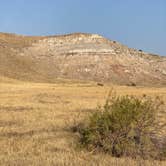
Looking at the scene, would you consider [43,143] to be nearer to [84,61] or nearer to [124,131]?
[124,131]

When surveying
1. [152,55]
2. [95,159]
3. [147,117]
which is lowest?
[95,159]

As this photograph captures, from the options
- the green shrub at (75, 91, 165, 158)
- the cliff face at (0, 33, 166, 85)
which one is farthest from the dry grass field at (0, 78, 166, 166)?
the cliff face at (0, 33, 166, 85)

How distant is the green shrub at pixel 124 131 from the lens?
488 inches

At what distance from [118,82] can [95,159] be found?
6947cm

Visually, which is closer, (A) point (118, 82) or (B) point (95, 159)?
(B) point (95, 159)

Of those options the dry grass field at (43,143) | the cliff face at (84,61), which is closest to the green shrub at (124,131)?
the dry grass field at (43,143)

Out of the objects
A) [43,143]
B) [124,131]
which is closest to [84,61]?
[43,143]

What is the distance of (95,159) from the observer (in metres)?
11.2

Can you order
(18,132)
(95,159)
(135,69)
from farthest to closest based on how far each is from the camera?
(135,69) < (18,132) < (95,159)

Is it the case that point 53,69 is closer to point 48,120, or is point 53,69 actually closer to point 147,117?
point 48,120

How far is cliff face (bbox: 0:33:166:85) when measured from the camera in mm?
81375

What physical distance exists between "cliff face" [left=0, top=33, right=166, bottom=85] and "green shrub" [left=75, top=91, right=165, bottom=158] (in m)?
61.7

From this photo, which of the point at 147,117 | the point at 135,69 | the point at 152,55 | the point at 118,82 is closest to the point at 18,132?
the point at 147,117

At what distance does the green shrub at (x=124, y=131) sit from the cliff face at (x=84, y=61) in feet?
202
